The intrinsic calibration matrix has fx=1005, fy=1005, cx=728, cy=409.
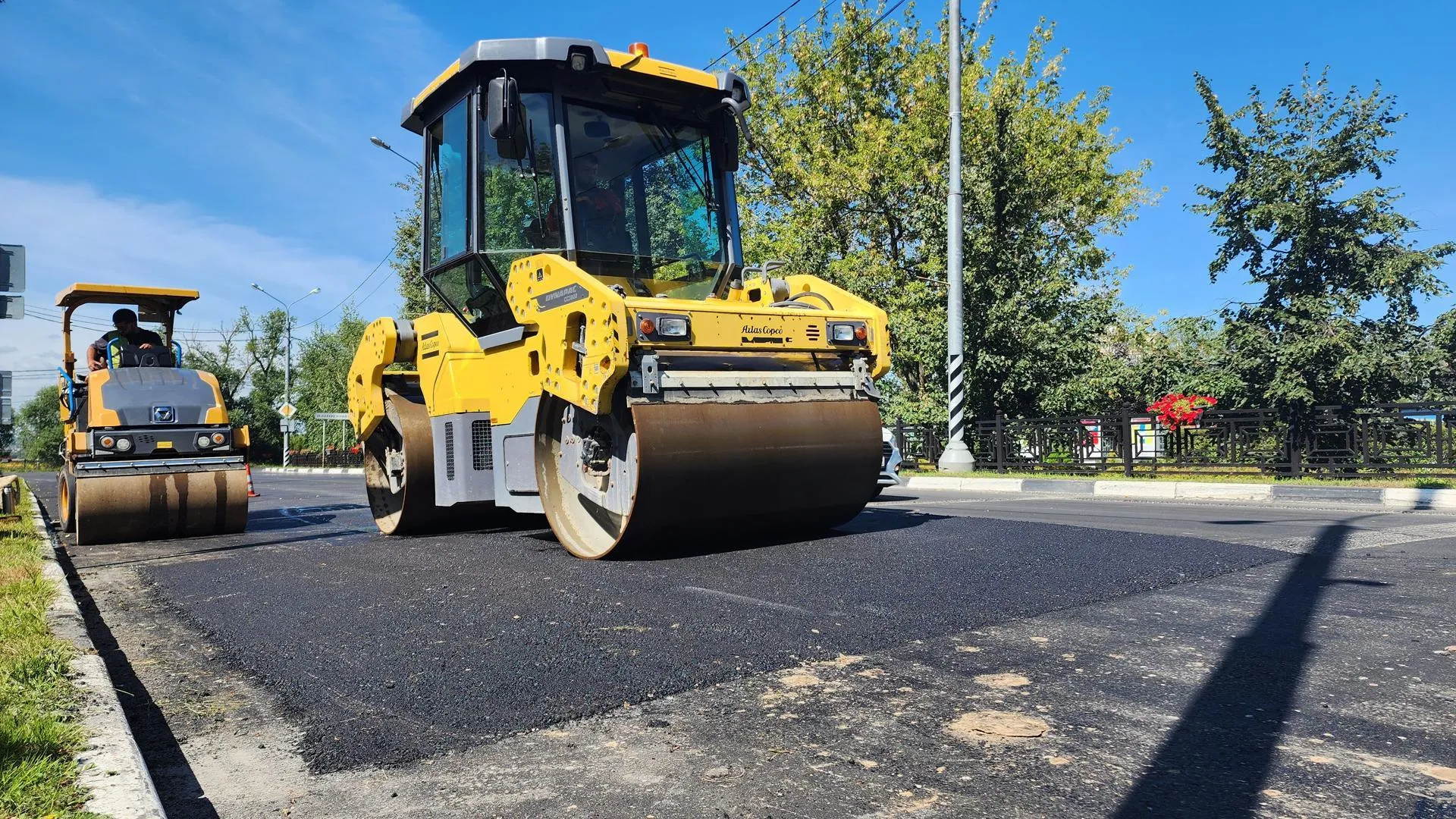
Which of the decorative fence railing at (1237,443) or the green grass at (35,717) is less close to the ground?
the decorative fence railing at (1237,443)

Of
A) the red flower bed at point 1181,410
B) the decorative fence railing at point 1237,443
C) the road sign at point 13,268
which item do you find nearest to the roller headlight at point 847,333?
the road sign at point 13,268

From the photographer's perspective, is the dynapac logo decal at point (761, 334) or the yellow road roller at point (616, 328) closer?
the yellow road roller at point (616, 328)

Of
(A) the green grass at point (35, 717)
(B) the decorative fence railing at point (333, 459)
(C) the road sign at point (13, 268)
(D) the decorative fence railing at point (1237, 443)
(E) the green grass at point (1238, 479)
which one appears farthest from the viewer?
(B) the decorative fence railing at point (333, 459)

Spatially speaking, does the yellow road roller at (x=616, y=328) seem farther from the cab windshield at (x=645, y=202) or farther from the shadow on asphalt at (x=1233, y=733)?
the shadow on asphalt at (x=1233, y=733)

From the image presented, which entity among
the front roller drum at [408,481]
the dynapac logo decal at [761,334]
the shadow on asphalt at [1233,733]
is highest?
the dynapac logo decal at [761,334]

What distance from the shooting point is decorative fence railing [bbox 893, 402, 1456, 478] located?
13203 mm

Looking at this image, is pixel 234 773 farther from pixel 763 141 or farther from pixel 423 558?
pixel 763 141

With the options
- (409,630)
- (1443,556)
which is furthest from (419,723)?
(1443,556)

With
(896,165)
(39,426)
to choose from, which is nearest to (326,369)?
(896,165)

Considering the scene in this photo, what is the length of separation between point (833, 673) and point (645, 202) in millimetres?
4331

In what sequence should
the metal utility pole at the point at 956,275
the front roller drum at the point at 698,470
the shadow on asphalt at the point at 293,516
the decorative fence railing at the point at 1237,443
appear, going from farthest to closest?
1. the metal utility pole at the point at 956,275
2. the decorative fence railing at the point at 1237,443
3. the shadow on asphalt at the point at 293,516
4. the front roller drum at the point at 698,470

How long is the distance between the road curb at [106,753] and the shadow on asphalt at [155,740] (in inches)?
2.5

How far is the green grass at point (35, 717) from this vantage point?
89.4 inches

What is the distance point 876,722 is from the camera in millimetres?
2990
